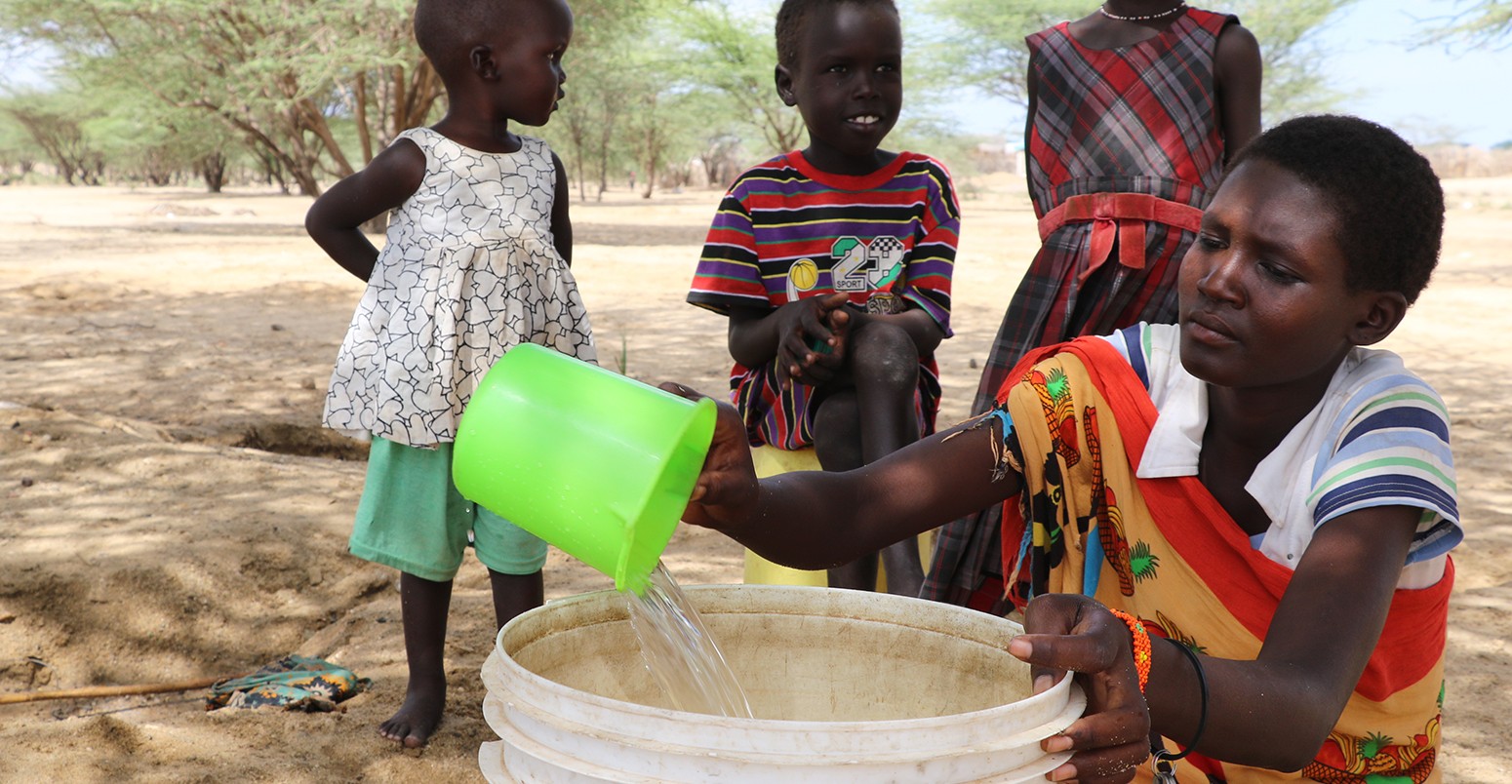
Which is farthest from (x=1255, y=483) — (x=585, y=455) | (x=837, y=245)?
(x=837, y=245)

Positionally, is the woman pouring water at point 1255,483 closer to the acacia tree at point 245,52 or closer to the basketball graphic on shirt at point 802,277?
the basketball graphic on shirt at point 802,277

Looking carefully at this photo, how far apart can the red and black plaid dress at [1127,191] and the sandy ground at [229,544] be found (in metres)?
1.04

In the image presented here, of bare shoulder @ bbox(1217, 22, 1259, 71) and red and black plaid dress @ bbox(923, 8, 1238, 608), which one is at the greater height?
bare shoulder @ bbox(1217, 22, 1259, 71)

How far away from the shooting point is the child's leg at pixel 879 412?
216 cm

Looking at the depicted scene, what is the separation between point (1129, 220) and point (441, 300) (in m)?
1.30

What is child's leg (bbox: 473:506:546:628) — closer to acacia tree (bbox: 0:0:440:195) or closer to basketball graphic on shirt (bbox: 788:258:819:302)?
basketball graphic on shirt (bbox: 788:258:819:302)

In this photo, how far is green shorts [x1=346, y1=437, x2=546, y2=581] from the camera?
85.9 inches

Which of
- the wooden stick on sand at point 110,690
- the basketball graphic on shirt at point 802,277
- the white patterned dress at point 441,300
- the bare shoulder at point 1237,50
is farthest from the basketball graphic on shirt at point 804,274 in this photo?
the wooden stick on sand at point 110,690

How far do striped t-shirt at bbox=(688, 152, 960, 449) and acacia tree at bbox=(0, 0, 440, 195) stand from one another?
1088cm

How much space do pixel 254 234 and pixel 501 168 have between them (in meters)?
13.9

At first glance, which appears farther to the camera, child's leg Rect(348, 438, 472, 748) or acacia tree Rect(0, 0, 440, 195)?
acacia tree Rect(0, 0, 440, 195)

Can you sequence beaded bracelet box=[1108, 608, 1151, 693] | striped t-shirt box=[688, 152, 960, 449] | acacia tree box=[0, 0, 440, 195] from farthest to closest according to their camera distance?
1. acacia tree box=[0, 0, 440, 195]
2. striped t-shirt box=[688, 152, 960, 449]
3. beaded bracelet box=[1108, 608, 1151, 693]

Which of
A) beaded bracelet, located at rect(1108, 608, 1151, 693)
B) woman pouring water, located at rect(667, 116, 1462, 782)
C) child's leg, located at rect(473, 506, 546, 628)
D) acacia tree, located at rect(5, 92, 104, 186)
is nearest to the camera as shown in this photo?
beaded bracelet, located at rect(1108, 608, 1151, 693)

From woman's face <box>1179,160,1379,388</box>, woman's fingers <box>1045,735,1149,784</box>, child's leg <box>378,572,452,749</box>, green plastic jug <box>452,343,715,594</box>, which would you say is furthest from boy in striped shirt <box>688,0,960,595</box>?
woman's fingers <box>1045,735,1149,784</box>
